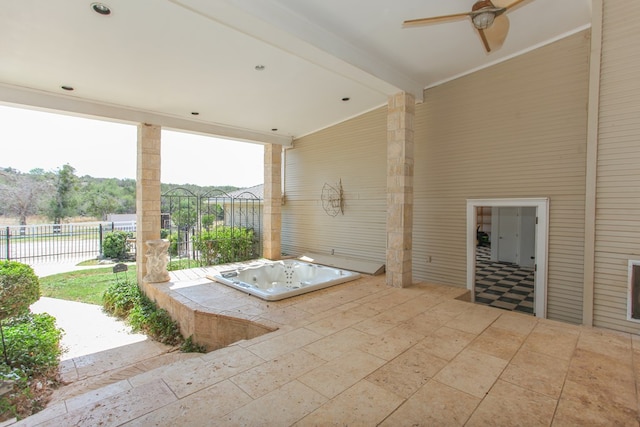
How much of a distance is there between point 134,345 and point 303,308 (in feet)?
8.37

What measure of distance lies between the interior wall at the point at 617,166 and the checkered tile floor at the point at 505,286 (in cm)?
168

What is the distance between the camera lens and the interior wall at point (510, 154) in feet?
12.9

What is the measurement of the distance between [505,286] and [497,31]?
5.15 meters

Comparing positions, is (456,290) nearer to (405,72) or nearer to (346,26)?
(405,72)

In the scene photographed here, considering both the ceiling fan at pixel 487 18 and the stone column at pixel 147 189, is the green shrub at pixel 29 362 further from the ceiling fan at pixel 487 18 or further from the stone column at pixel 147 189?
the ceiling fan at pixel 487 18

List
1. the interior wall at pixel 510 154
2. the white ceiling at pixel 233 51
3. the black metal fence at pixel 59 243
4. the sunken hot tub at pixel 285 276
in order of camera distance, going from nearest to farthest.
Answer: the white ceiling at pixel 233 51, the interior wall at pixel 510 154, the sunken hot tub at pixel 285 276, the black metal fence at pixel 59 243

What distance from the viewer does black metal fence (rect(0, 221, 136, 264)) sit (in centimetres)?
898

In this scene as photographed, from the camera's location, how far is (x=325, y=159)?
7.09 meters

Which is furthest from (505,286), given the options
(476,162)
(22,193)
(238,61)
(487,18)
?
(22,193)

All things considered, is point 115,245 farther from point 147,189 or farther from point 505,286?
point 505,286

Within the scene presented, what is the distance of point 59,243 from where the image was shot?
9.74m

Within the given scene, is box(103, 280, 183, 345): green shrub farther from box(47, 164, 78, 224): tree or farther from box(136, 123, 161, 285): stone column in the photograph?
box(47, 164, 78, 224): tree

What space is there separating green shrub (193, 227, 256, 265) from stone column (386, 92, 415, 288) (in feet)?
14.5

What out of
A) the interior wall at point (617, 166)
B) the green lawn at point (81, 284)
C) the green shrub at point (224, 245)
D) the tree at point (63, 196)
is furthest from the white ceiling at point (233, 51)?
the tree at point (63, 196)
